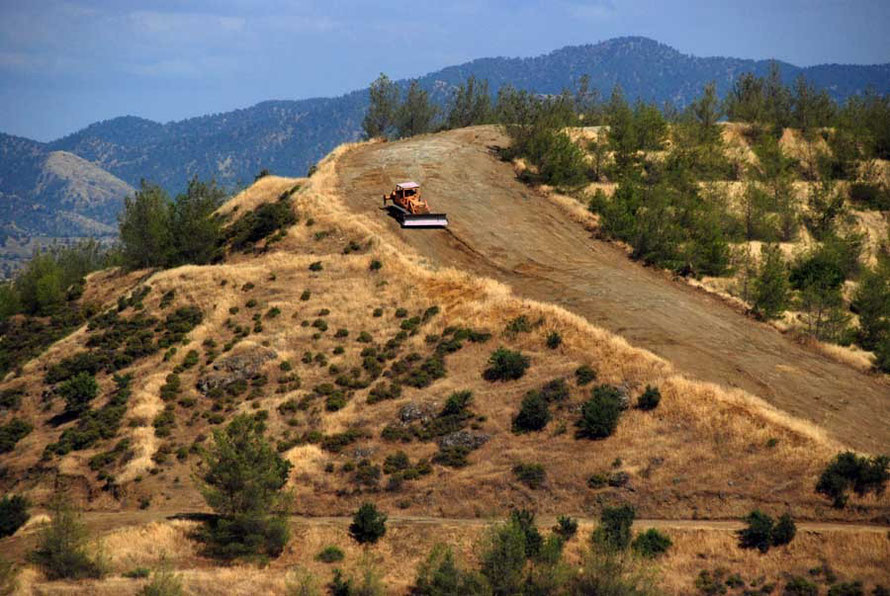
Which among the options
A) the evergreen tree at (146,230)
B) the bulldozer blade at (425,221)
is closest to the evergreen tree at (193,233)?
the evergreen tree at (146,230)

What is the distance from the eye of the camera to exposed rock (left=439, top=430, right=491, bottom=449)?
5079 cm

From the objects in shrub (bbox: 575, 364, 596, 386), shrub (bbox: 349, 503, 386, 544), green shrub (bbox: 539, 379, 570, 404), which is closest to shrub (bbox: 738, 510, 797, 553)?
shrub (bbox: 575, 364, 596, 386)

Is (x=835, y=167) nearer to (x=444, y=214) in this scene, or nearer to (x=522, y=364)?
(x=444, y=214)

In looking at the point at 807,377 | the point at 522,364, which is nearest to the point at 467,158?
the point at 522,364

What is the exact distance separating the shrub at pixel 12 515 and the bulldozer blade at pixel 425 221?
42604 millimetres

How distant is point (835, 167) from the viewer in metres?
111

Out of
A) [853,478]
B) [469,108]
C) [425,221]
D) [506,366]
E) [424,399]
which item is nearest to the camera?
[853,478]

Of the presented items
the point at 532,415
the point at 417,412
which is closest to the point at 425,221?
the point at 417,412

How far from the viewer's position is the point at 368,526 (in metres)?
43.1

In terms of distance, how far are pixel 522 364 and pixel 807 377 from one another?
19.9 metres

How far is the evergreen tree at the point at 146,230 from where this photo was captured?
93.8m

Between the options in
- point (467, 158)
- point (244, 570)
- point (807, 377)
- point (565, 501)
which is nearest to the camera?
point (244, 570)

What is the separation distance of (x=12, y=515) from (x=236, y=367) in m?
20.0

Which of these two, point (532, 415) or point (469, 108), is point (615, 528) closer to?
point (532, 415)
